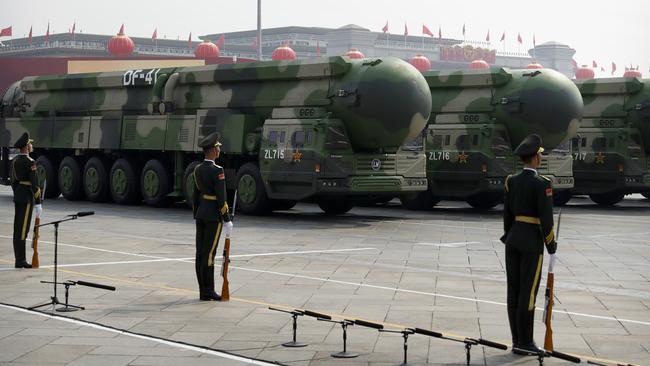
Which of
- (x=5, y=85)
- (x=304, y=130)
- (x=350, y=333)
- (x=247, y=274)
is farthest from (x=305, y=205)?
(x=5, y=85)

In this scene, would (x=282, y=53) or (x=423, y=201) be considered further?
(x=282, y=53)

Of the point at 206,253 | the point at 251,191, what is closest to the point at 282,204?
the point at 251,191

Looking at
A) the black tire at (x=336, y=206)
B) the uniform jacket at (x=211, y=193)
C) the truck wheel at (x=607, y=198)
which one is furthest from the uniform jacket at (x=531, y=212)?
the truck wheel at (x=607, y=198)

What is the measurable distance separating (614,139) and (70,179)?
540 inches

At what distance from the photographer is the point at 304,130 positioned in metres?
25.2

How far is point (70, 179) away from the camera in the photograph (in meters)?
31.8

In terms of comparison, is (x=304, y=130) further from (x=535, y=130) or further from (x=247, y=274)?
(x=247, y=274)

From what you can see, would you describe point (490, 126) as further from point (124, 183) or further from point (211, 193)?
point (211, 193)

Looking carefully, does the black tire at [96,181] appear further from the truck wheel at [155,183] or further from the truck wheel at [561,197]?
the truck wheel at [561,197]

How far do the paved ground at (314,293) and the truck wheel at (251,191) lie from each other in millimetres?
1594

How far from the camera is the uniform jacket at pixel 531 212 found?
10.2 m

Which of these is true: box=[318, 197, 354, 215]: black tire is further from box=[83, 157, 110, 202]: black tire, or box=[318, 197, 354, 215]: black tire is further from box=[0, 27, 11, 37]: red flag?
box=[0, 27, 11, 37]: red flag

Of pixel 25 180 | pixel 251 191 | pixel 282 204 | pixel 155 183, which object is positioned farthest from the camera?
pixel 155 183

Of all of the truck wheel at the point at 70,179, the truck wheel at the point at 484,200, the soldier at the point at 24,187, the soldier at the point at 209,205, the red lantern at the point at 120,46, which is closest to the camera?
the soldier at the point at 209,205
